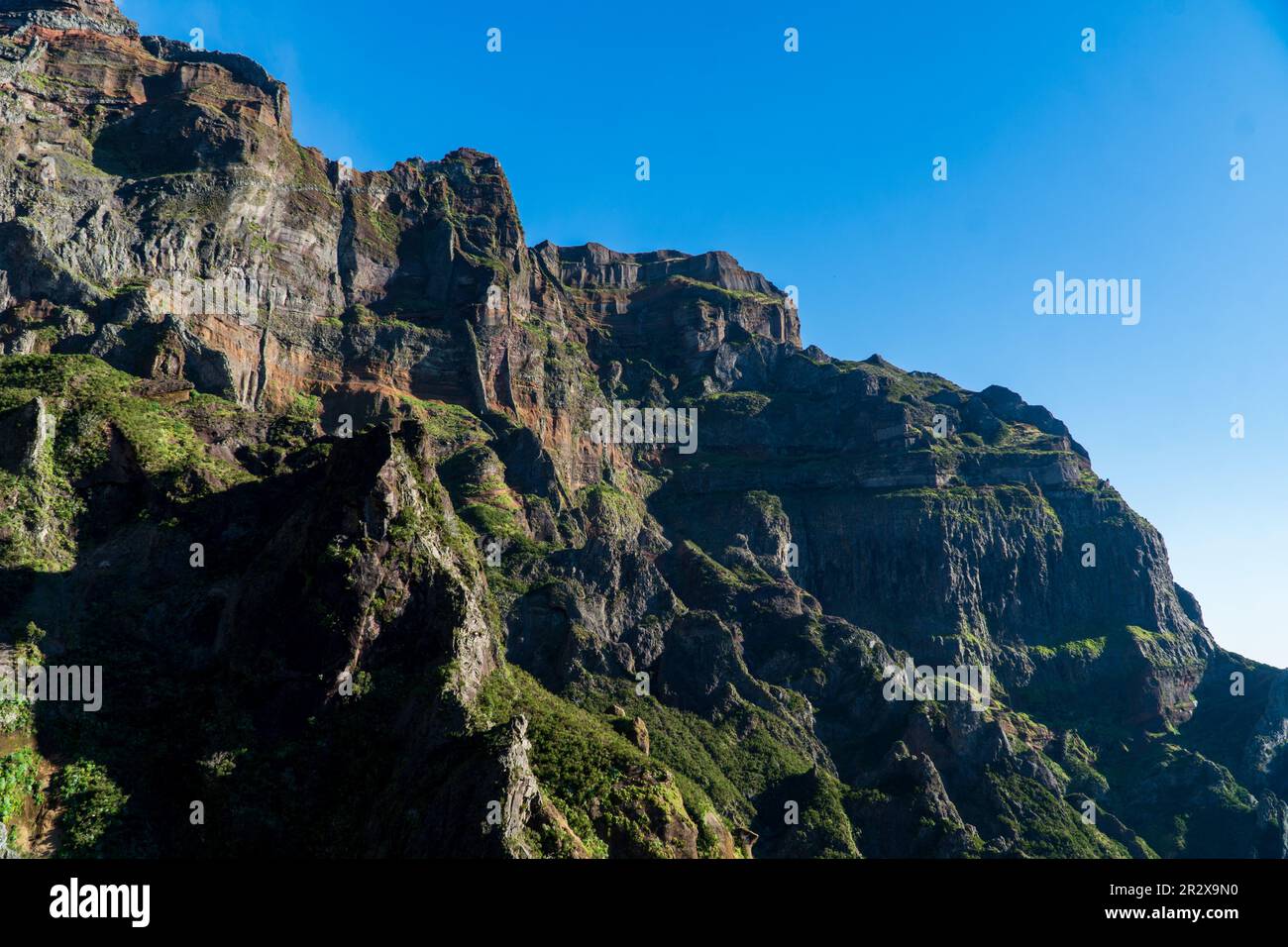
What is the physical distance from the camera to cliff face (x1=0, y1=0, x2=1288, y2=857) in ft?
197

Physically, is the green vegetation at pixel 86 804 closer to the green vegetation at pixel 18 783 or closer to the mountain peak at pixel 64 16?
the green vegetation at pixel 18 783

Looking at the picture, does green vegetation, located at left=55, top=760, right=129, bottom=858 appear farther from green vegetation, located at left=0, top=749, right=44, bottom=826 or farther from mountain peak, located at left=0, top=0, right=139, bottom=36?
mountain peak, located at left=0, top=0, right=139, bottom=36

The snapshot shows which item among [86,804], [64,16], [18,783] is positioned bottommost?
[86,804]

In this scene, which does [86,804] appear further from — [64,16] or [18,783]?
[64,16]

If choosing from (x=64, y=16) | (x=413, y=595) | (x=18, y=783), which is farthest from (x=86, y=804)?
(x=64, y=16)

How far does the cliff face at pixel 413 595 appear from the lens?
60062mm

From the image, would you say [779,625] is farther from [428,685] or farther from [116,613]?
[116,613]

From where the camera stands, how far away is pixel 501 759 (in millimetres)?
52156

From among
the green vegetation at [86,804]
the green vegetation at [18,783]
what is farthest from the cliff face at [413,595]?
the green vegetation at [18,783]

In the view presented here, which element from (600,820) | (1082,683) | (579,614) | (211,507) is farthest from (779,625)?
(211,507)

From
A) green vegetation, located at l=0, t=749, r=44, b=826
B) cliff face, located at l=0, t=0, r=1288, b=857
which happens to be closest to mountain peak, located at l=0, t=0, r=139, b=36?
cliff face, located at l=0, t=0, r=1288, b=857

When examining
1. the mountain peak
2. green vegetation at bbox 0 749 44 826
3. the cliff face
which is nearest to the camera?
green vegetation at bbox 0 749 44 826

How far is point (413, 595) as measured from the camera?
7181 cm

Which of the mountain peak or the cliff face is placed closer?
the cliff face
